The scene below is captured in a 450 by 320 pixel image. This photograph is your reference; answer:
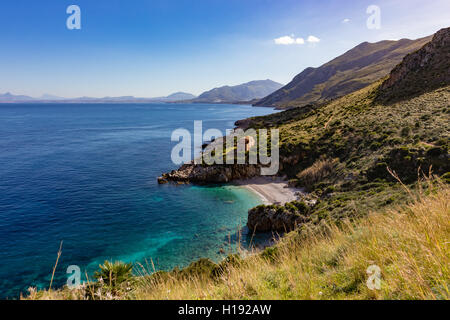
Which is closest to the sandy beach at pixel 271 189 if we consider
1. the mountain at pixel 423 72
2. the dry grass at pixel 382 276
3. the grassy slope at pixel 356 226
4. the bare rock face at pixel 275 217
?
the grassy slope at pixel 356 226

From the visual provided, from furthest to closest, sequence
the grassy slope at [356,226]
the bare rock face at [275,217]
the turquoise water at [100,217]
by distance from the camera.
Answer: the bare rock face at [275,217] → the turquoise water at [100,217] → the grassy slope at [356,226]

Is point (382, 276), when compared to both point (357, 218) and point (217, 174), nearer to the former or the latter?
point (357, 218)

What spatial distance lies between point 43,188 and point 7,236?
14.5 meters

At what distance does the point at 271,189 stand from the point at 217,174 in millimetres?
11229

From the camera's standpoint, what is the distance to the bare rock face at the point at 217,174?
140 feet

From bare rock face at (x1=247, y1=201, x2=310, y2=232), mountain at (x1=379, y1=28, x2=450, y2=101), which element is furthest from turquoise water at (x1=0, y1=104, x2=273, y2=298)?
mountain at (x1=379, y1=28, x2=450, y2=101)

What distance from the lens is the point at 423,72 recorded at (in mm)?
47094

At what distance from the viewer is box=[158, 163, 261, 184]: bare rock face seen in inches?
1677

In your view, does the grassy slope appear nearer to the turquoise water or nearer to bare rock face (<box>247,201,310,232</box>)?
bare rock face (<box>247,201,310,232</box>)

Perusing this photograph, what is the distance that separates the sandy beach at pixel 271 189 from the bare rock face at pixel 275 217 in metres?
4.44

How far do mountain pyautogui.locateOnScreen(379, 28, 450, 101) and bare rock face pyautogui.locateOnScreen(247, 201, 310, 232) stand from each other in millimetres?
36791

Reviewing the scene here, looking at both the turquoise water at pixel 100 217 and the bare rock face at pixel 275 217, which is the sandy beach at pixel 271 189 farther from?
the bare rock face at pixel 275 217

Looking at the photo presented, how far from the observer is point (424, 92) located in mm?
40469
